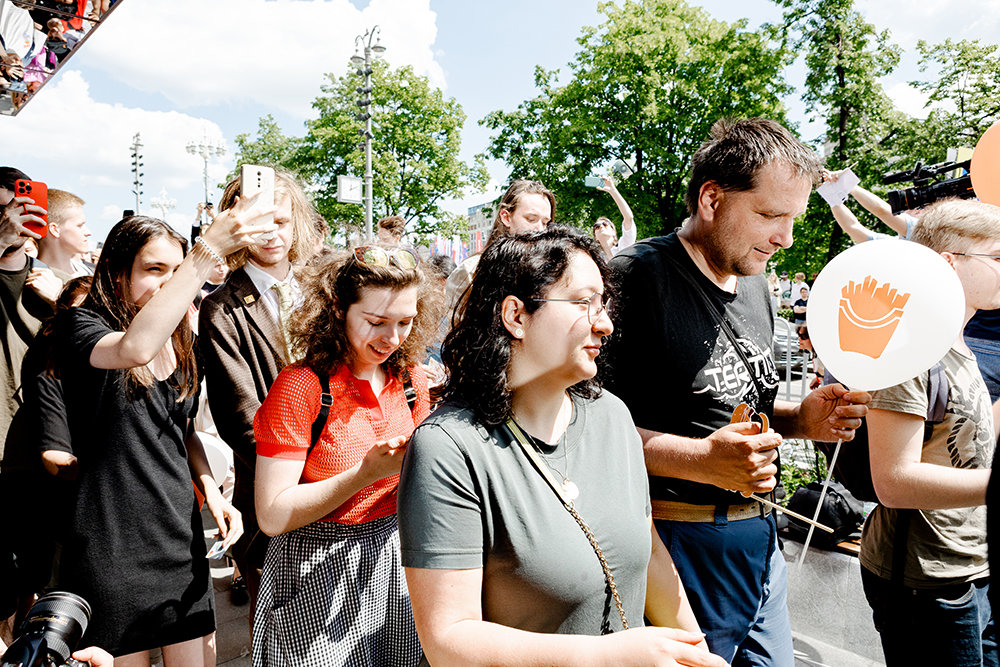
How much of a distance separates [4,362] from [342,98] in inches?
1096

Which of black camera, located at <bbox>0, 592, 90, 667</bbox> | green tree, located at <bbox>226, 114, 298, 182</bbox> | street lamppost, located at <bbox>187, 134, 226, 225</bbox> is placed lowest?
black camera, located at <bbox>0, 592, 90, 667</bbox>

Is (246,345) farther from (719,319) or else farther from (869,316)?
(869,316)

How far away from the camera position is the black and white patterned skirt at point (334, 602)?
1623mm

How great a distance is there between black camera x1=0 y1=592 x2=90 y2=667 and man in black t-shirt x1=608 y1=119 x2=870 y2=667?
53.9 inches

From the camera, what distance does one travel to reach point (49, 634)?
1058 mm

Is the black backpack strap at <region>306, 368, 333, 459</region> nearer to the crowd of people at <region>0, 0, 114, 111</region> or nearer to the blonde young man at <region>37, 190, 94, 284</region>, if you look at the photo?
the blonde young man at <region>37, 190, 94, 284</region>

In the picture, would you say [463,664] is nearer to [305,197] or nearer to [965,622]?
[965,622]

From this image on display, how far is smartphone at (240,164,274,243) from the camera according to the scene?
6.26 feet

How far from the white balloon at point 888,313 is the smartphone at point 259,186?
5.75ft

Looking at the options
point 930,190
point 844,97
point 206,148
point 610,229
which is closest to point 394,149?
point 206,148

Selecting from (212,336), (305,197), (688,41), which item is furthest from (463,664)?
(688,41)

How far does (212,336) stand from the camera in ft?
7.09

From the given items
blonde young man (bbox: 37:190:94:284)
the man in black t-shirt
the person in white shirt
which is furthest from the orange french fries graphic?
the person in white shirt

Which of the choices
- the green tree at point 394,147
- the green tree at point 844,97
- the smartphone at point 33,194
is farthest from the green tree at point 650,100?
the smartphone at point 33,194
